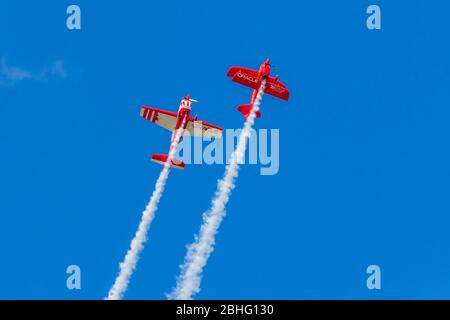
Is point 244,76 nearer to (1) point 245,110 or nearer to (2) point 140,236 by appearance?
(1) point 245,110

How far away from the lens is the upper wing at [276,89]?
124 metres

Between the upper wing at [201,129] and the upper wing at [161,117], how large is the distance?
1.99m

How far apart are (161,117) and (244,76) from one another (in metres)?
12.7

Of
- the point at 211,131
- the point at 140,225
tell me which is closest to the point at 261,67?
the point at 211,131

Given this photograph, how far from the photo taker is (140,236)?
116312 mm

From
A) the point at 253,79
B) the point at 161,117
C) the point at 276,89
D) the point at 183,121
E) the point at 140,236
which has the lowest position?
the point at 140,236

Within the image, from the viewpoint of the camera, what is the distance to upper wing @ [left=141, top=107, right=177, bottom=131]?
422 feet

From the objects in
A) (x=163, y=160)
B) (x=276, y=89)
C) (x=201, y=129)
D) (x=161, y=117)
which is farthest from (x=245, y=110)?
(x=161, y=117)

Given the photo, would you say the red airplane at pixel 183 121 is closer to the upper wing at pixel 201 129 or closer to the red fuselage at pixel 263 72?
the upper wing at pixel 201 129

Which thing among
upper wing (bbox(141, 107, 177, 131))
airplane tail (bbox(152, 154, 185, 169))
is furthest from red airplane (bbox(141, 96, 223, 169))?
airplane tail (bbox(152, 154, 185, 169))

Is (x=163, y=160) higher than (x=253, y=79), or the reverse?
(x=253, y=79)

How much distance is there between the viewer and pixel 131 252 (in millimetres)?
115125
